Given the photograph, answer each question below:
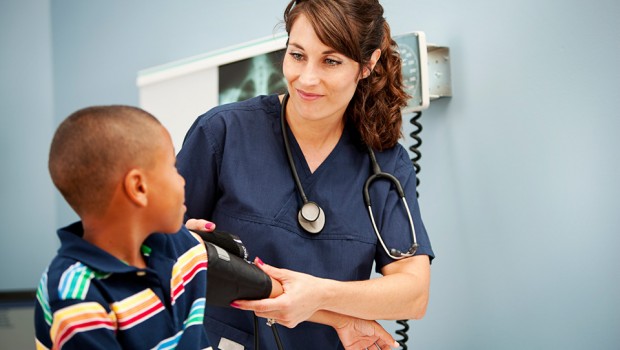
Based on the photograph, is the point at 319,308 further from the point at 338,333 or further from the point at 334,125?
the point at 334,125

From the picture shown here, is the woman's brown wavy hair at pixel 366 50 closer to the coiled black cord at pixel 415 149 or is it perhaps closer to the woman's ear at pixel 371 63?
the woman's ear at pixel 371 63

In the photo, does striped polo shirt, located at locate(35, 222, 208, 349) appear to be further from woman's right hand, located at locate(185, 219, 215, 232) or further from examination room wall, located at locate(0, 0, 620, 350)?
examination room wall, located at locate(0, 0, 620, 350)

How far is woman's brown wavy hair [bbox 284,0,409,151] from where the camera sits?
4.00 feet

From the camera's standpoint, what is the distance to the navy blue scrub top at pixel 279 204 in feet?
4.12

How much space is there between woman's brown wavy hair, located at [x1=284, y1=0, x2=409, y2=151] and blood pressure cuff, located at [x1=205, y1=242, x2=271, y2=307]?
1.34 feet

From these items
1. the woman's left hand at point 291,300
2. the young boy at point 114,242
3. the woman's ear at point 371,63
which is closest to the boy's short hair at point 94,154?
the young boy at point 114,242

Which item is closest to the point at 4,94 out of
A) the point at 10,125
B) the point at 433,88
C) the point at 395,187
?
the point at 10,125

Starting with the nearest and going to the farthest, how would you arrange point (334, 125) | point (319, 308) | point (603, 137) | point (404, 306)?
point (319, 308) < point (404, 306) < point (334, 125) < point (603, 137)

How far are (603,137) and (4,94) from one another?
253 centimetres

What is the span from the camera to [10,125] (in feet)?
10.2

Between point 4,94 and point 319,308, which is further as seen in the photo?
point 4,94

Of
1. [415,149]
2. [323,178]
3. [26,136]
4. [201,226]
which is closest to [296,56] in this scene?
[323,178]

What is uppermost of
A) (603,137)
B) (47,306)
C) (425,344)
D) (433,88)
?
(433,88)

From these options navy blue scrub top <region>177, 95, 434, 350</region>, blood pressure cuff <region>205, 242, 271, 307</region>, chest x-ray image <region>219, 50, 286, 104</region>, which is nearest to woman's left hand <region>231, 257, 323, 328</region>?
blood pressure cuff <region>205, 242, 271, 307</region>
